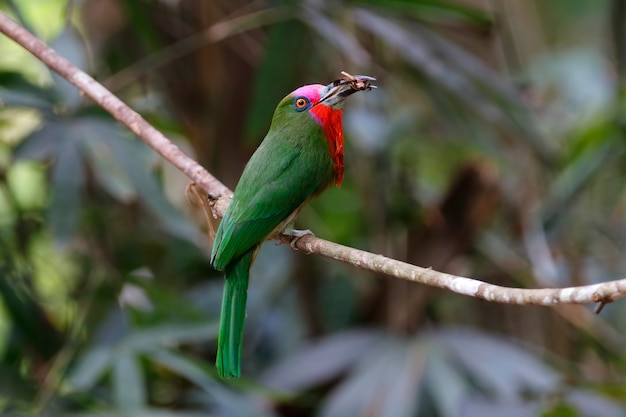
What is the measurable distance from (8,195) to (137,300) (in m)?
0.64

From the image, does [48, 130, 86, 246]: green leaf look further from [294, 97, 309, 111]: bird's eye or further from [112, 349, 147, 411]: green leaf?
[294, 97, 309, 111]: bird's eye

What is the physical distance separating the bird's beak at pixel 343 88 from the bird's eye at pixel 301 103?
36mm

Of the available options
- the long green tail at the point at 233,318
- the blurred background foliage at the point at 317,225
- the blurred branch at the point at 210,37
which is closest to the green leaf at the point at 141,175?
the blurred background foliage at the point at 317,225

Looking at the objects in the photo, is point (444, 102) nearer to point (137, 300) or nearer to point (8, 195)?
point (137, 300)

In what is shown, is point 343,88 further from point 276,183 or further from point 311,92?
point 276,183

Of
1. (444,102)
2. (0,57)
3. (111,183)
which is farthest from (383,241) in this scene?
(0,57)

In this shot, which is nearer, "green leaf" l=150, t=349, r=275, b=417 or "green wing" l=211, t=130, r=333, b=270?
"green wing" l=211, t=130, r=333, b=270

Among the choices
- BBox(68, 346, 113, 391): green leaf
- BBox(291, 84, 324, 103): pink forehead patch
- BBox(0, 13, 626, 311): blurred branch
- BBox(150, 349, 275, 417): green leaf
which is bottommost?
BBox(68, 346, 113, 391): green leaf

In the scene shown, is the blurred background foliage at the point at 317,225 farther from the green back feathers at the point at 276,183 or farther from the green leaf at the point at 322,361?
the green back feathers at the point at 276,183

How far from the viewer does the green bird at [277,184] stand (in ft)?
6.66

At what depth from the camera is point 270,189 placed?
210 centimetres

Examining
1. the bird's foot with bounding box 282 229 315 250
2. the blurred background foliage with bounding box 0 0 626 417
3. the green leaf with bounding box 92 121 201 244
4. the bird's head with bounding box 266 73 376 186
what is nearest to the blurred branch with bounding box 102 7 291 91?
the blurred background foliage with bounding box 0 0 626 417

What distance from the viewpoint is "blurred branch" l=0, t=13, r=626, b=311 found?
4.25 ft

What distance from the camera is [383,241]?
3.37 meters
